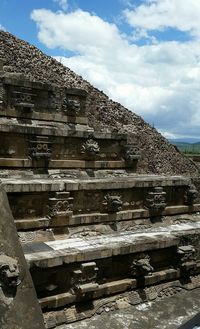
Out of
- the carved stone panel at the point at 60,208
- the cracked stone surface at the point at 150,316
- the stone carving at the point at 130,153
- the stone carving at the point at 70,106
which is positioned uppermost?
the stone carving at the point at 70,106

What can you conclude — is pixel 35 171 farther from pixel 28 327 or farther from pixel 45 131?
pixel 28 327

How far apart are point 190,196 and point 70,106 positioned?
192 inches

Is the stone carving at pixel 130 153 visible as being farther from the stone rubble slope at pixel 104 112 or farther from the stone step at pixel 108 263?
the stone rubble slope at pixel 104 112

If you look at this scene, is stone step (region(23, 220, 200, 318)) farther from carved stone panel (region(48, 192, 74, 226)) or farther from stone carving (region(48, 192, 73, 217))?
stone carving (region(48, 192, 73, 217))

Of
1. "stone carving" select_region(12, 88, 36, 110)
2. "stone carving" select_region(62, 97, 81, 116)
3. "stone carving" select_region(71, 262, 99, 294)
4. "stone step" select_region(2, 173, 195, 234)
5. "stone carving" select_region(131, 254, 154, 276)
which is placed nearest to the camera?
"stone carving" select_region(71, 262, 99, 294)

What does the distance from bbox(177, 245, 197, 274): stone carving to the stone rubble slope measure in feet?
36.5

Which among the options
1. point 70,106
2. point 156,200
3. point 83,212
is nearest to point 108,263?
point 83,212

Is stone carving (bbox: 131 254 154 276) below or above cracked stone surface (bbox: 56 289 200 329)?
above

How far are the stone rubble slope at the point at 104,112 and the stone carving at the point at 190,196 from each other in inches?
333

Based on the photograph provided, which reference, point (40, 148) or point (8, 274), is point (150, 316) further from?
point (40, 148)

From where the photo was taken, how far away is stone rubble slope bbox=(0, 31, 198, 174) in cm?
2072

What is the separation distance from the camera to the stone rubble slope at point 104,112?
20719 mm

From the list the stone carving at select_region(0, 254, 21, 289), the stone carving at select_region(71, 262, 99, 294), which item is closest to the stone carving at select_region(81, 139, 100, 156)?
the stone carving at select_region(71, 262, 99, 294)

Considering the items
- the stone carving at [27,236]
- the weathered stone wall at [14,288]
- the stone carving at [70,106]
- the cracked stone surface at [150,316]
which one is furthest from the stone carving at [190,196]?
the weathered stone wall at [14,288]
